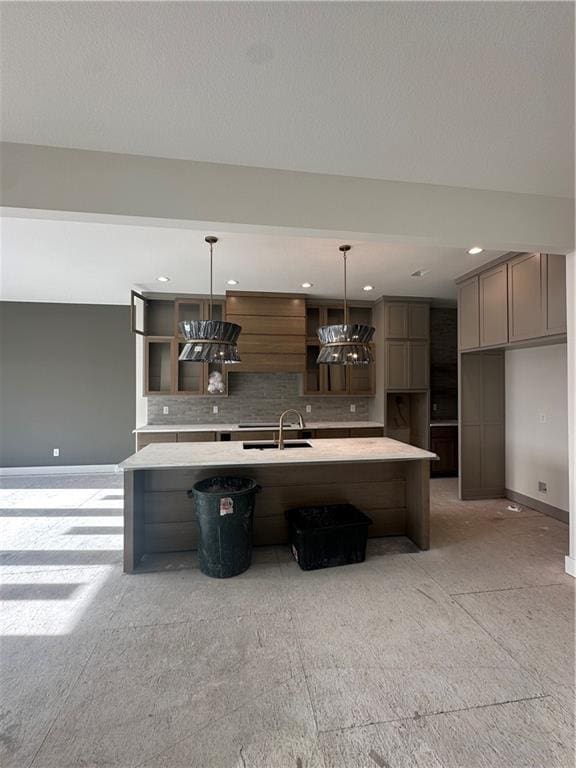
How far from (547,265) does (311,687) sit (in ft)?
11.7

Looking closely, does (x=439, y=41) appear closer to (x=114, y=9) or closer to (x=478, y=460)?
(x=114, y=9)

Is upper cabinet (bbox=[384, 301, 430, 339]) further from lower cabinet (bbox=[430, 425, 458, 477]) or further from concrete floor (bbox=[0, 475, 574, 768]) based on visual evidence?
concrete floor (bbox=[0, 475, 574, 768])

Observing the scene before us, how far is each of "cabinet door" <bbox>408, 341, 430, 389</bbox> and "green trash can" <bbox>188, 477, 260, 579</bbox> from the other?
11.1ft

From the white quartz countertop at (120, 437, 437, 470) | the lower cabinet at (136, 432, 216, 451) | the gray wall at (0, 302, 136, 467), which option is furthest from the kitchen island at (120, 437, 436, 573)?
the gray wall at (0, 302, 136, 467)

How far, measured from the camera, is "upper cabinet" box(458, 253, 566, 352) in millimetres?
2943

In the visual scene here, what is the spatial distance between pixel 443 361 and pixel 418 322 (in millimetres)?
991

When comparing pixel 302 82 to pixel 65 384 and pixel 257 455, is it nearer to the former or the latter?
pixel 257 455

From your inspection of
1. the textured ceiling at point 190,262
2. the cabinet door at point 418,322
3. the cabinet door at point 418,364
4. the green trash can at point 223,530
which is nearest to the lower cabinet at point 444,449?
the cabinet door at point 418,364

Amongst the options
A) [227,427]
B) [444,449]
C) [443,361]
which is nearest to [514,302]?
[443,361]

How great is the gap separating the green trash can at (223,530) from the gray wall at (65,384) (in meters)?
3.73

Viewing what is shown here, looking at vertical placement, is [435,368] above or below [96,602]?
above

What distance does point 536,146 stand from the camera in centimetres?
199

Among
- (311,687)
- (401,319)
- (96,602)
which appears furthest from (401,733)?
(401,319)

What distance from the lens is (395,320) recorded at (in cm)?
514
